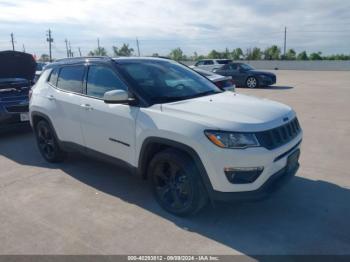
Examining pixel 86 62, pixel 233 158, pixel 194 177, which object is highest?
pixel 86 62

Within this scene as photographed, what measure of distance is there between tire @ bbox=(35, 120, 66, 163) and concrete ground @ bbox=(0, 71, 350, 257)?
7.5 inches

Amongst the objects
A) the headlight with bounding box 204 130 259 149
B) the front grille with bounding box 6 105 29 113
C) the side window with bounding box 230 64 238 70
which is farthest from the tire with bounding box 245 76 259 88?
the headlight with bounding box 204 130 259 149

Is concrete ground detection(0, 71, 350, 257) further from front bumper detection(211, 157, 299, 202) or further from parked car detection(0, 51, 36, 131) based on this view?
parked car detection(0, 51, 36, 131)

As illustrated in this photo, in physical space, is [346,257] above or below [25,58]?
below

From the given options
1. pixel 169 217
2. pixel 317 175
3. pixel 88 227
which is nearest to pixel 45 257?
pixel 88 227

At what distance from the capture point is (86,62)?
4.43 m

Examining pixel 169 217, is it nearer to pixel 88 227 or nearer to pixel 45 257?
pixel 88 227

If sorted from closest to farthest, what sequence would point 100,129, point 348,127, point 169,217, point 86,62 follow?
point 169,217 < point 100,129 < point 86,62 < point 348,127

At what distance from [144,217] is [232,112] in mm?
1525

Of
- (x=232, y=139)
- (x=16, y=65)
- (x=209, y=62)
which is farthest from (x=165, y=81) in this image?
(x=209, y=62)

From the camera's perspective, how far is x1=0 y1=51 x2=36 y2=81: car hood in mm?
7906

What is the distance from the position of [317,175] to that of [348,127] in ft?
11.1

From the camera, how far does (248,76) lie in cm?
1745

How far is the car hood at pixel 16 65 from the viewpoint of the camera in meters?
7.91
